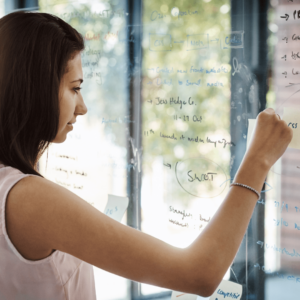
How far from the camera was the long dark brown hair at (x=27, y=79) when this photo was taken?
26.3 inches

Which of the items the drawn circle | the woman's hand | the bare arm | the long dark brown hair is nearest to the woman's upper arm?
the bare arm

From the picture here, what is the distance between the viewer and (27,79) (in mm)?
672

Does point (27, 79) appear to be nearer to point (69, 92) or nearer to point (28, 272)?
point (69, 92)

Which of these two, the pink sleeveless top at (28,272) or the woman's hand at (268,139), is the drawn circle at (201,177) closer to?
the woman's hand at (268,139)

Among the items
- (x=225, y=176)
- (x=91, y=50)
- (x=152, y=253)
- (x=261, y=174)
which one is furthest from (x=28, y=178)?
(x=91, y=50)

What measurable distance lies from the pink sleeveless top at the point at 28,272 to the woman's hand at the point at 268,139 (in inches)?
20.2

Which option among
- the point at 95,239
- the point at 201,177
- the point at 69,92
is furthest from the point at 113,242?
the point at 201,177

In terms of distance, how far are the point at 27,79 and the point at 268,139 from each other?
0.60 metres

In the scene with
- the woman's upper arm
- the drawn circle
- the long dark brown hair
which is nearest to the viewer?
the woman's upper arm

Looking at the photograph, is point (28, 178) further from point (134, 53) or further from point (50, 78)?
point (134, 53)

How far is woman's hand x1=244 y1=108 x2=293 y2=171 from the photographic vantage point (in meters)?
0.72

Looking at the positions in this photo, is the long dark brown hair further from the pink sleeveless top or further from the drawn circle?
the drawn circle

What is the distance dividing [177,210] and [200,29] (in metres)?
0.73

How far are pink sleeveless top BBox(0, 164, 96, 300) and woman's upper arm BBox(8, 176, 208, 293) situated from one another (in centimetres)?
6
